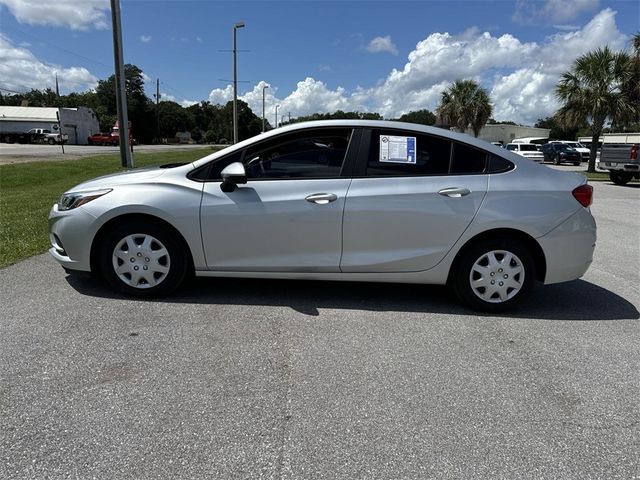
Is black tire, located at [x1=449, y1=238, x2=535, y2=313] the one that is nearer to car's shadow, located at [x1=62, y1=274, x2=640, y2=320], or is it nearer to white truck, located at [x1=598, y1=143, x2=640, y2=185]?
car's shadow, located at [x1=62, y1=274, x2=640, y2=320]

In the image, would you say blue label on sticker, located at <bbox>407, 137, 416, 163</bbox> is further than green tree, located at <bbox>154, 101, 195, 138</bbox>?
No

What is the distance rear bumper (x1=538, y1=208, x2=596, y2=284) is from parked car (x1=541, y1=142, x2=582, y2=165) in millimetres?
36850

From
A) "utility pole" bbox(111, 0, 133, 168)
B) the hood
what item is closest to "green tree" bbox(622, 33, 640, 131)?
"utility pole" bbox(111, 0, 133, 168)

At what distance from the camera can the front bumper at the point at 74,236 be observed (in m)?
4.23

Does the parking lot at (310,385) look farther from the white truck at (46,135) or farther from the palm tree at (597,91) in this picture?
the white truck at (46,135)

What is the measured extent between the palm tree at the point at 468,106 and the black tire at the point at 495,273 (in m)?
37.8

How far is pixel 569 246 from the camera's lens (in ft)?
13.6

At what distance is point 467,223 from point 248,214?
185cm

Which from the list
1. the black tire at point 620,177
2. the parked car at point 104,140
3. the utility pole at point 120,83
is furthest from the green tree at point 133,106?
the black tire at point 620,177

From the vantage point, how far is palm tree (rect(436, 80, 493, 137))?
39.8 m

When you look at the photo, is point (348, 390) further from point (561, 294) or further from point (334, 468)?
point (561, 294)

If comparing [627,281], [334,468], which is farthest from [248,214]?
[627,281]

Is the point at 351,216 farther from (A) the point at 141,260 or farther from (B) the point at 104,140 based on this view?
(B) the point at 104,140

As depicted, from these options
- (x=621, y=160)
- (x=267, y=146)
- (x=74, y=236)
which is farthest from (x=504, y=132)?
(x=74, y=236)
